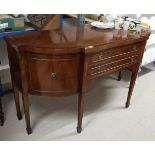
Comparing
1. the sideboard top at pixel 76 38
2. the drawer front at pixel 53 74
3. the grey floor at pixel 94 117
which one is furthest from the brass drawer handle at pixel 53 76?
the grey floor at pixel 94 117

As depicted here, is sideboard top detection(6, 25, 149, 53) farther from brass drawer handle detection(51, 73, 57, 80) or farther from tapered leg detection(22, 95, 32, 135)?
tapered leg detection(22, 95, 32, 135)

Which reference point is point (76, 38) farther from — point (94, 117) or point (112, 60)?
point (94, 117)

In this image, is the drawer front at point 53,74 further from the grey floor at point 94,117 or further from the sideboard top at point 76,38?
the grey floor at point 94,117

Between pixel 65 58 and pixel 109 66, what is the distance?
376 millimetres

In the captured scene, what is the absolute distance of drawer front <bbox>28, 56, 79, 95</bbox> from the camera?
49.8 inches

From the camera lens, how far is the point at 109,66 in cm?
149

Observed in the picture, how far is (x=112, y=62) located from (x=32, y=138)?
2.72 ft

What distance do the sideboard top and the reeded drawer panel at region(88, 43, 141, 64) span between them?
0.06 meters

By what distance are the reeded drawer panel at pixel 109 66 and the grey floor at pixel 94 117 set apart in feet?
1.66

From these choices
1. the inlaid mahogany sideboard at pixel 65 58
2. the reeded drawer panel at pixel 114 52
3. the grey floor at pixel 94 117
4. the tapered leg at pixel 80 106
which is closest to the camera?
the inlaid mahogany sideboard at pixel 65 58

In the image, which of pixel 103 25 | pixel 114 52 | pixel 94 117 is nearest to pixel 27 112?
pixel 94 117

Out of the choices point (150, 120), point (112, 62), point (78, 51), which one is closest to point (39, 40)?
point (78, 51)

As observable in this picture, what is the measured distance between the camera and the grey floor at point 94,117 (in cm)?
163

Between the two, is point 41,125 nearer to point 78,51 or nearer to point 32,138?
point 32,138
